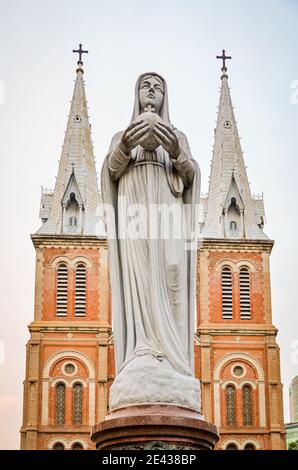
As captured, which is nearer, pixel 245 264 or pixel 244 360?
pixel 244 360

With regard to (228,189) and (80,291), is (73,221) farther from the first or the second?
(228,189)

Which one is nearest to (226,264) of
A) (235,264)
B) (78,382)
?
(235,264)

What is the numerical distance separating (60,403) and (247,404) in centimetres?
1034

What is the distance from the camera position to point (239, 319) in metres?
53.3

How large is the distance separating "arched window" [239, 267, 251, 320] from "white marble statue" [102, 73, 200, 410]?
46.3m

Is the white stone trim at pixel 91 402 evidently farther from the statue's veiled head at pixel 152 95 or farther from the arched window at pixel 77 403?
the statue's veiled head at pixel 152 95

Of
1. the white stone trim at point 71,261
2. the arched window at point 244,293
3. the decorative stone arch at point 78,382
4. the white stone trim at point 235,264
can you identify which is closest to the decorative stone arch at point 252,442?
the arched window at point 244,293

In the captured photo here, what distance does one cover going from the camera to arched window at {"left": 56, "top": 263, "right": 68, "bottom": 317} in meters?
52.7

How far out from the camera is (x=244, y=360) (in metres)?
52.8

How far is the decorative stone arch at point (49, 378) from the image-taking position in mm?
50969

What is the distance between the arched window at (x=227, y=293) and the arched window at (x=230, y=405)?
160 inches
